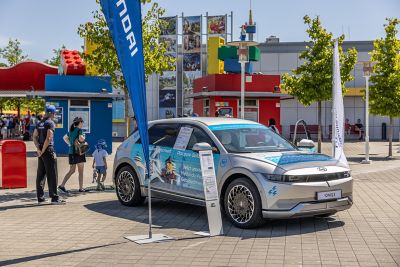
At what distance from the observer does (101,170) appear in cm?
1287

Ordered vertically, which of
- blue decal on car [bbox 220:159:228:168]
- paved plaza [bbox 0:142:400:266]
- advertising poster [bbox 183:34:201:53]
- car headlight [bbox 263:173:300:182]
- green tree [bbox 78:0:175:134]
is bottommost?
paved plaza [bbox 0:142:400:266]

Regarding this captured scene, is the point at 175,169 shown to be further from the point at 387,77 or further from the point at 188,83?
the point at 188,83

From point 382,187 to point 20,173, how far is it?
8.53m

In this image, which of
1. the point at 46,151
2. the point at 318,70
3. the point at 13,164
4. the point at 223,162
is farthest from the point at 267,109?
the point at 223,162

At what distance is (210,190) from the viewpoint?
8297 mm

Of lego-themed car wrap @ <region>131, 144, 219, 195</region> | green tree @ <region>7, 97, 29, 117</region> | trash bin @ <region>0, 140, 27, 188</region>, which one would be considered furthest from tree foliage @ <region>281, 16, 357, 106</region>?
green tree @ <region>7, 97, 29, 117</region>

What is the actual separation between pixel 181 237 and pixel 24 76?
2486 centimetres

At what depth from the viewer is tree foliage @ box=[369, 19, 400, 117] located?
23.3 metres

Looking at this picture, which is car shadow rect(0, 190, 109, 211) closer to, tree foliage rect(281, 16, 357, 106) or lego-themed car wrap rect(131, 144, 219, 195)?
lego-themed car wrap rect(131, 144, 219, 195)

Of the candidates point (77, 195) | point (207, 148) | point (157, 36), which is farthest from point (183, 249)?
point (157, 36)

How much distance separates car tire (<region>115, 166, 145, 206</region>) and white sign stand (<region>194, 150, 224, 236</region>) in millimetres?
2455

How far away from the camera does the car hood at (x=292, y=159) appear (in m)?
8.28

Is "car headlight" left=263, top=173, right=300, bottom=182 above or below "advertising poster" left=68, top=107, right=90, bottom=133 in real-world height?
below

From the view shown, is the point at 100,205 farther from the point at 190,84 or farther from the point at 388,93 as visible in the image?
the point at 190,84
